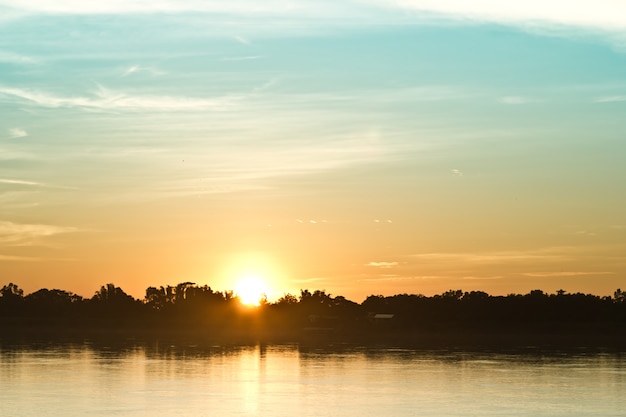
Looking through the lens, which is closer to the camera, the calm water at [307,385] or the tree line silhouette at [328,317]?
the calm water at [307,385]

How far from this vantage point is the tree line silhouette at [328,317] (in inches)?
5492

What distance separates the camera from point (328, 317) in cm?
18112

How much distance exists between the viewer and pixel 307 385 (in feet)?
161

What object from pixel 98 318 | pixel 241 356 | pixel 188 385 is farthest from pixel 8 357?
pixel 98 318

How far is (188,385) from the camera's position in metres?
48.2

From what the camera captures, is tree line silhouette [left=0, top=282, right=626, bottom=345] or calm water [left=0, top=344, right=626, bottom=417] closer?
calm water [left=0, top=344, right=626, bottom=417]

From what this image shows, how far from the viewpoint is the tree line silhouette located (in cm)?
13950

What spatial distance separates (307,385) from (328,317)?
435 feet

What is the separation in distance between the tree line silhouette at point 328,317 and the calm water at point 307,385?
163 ft

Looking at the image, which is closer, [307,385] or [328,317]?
[307,385]

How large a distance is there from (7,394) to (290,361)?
88.6 ft

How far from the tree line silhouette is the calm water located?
49645 millimetres

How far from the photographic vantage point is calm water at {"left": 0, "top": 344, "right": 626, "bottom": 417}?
39750 millimetres

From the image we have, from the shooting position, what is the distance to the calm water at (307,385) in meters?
39.8
